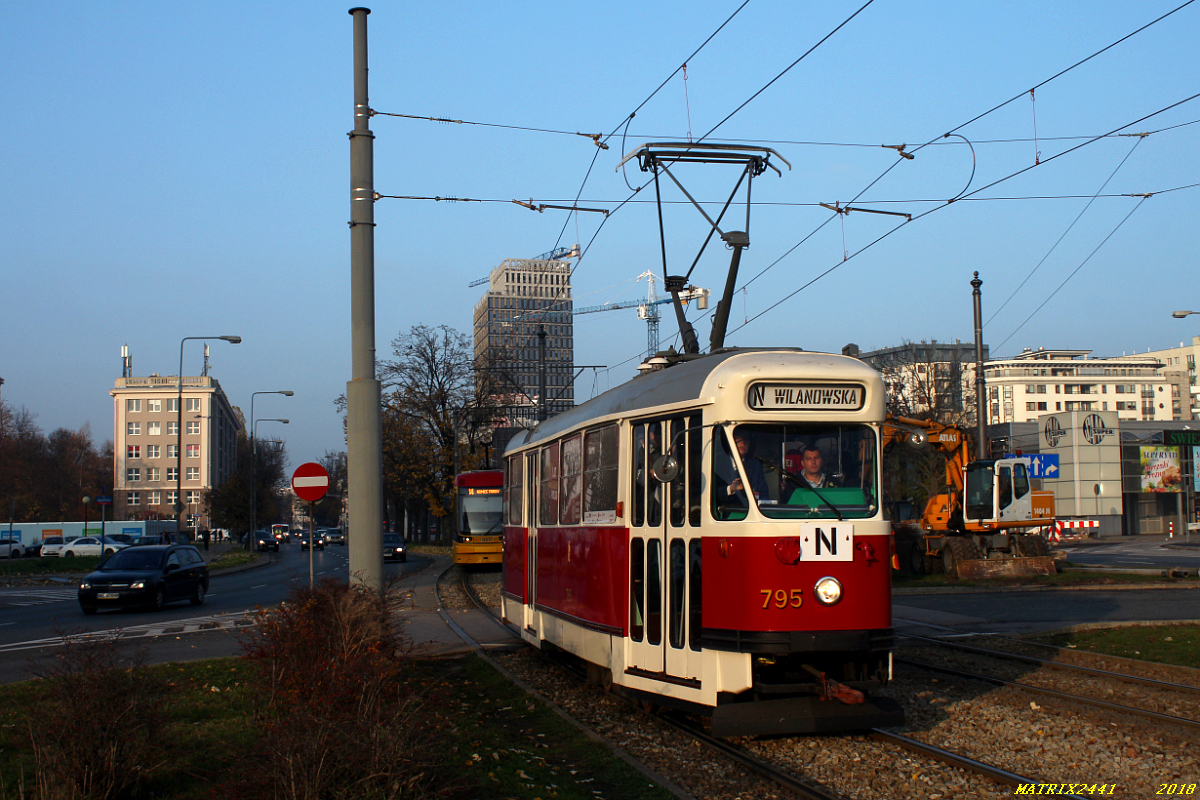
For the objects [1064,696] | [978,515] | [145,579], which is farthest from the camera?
[978,515]

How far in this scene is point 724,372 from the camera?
8133 millimetres

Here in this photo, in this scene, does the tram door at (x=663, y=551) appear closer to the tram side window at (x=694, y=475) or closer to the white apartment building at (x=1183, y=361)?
the tram side window at (x=694, y=475)

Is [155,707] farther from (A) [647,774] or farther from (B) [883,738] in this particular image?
(B) [883,738]

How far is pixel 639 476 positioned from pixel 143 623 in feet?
45.8

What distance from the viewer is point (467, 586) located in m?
26.4

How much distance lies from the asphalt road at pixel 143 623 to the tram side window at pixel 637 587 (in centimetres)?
312

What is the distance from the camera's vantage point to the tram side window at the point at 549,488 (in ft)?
38.7

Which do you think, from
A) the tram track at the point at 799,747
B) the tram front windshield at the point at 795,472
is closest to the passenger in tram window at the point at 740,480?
the tram front windshield at the point at 795,472

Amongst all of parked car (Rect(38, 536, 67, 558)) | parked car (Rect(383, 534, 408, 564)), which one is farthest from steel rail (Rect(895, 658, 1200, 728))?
parked car (Rect(38, 536, 67, 558))

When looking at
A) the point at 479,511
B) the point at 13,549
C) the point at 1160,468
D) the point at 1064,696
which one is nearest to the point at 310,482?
the point at 1064,696

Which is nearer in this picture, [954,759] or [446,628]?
[954,759]

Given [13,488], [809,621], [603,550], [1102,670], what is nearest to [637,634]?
[603,550]

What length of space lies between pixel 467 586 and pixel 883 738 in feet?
63.2

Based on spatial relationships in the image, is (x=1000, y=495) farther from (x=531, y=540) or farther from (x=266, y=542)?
(x=266, y=542)
